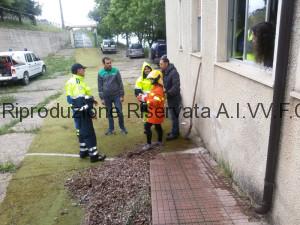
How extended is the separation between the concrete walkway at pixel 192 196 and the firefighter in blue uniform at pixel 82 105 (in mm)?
1291

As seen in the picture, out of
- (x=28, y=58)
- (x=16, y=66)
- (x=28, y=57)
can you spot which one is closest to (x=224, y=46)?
(x=16, y=66)

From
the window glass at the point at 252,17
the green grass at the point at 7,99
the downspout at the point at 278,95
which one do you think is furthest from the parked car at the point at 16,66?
the downspout at the point at 278,95

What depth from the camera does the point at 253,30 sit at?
133 inches

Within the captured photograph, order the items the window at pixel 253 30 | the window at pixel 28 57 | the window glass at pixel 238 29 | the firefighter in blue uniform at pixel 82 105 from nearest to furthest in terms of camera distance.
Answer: the window at pixel 253 30 → the window glass at pixel 238 29 → the firefighter in blue uniform at pixel 82 105 → the window at pixel 28 57

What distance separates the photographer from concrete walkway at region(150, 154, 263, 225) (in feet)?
11.0

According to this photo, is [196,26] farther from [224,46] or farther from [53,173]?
[53,173]

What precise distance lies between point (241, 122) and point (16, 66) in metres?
13.7

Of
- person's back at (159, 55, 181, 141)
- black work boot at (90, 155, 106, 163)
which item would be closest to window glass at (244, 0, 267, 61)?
person's back at (159, 55, 181, 141)

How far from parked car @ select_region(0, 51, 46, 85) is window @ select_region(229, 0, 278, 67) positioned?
12.8 m

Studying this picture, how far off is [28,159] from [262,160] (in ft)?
14.9

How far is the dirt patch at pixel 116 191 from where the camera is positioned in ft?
11.8

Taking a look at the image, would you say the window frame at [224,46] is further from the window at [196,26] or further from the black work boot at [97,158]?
the black work boot at [97,158]

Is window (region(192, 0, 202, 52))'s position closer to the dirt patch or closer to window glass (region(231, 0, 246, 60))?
window glass (region(231, 0, 246, 60))

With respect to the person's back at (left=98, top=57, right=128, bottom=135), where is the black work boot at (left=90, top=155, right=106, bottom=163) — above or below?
below
